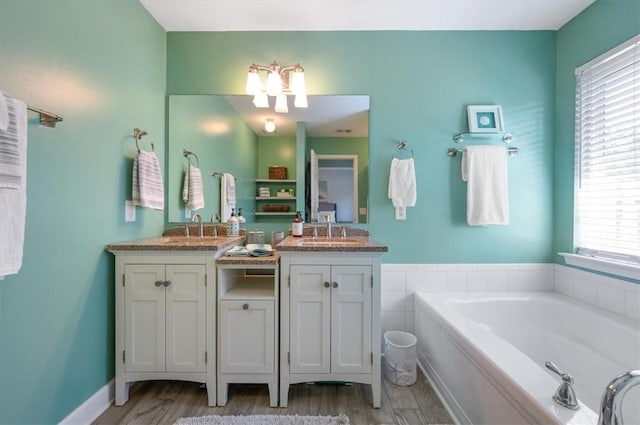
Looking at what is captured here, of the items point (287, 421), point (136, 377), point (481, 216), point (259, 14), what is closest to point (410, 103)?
point (481, 216)

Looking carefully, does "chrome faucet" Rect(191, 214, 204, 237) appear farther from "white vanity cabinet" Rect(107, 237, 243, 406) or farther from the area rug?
the area rug

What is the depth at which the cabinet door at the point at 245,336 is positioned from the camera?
63.4 inches

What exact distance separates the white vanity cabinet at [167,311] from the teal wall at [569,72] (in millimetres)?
2380

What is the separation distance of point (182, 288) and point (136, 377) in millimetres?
572

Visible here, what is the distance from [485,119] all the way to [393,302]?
1.50m

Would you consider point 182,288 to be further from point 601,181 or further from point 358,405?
point 601,181

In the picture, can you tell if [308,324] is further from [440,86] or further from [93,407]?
[440,86]

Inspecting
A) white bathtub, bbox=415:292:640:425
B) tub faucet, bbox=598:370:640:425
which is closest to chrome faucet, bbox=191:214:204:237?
white bathtub, bbox=415:292:640:425

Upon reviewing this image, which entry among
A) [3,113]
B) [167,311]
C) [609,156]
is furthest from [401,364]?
[3,113]

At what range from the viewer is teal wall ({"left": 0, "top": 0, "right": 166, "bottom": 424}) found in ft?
3.85

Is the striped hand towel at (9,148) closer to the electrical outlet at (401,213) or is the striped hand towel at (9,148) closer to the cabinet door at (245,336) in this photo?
the cabinet door at (245,336)

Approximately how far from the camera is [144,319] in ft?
5.35

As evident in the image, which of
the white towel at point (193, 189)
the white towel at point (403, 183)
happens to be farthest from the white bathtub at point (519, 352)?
the white towel at point (193, 189)

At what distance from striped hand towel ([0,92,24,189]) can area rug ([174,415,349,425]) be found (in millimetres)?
1328
